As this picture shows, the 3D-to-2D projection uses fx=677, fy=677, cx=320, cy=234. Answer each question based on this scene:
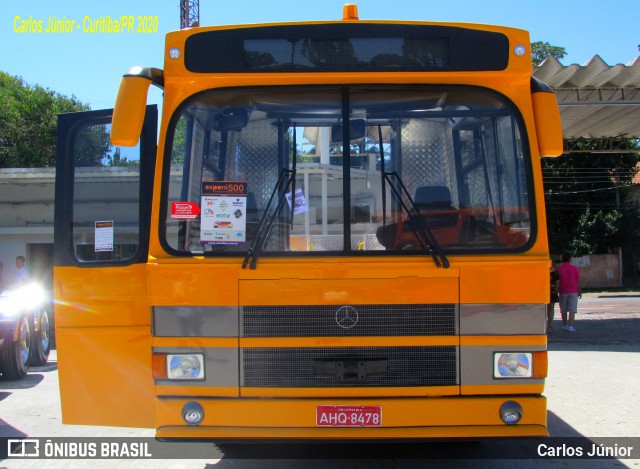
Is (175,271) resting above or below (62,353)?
above

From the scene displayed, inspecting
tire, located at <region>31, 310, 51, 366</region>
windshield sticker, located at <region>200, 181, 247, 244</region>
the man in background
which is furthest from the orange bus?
the man in background

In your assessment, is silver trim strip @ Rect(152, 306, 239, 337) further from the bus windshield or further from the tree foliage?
the tree foliage

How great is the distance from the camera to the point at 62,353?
4770 millimetres

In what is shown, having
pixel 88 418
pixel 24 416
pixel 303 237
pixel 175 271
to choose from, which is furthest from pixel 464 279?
pixel 24 416

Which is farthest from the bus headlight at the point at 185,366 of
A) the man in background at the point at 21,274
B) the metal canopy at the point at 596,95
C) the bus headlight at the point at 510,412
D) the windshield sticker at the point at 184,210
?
the man in background at the point at 21,274

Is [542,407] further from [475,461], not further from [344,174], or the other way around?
[344,174]

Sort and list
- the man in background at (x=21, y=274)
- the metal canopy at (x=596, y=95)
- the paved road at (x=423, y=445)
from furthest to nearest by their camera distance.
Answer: the man in background at (x=21, y=274)
the metal canopy at (x=596, y=95)
the paved road at (x=423, y=445)

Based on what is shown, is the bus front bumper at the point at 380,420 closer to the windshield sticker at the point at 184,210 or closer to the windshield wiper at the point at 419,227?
the windshield wiper at the point at 419,227

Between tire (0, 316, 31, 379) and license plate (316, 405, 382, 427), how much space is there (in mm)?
7260

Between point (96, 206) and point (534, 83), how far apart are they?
3.15 m

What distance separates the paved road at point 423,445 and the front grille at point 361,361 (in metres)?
1.46

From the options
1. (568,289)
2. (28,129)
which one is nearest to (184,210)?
(568,289)

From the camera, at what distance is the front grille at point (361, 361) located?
4125 mm

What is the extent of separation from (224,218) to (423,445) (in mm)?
2845
